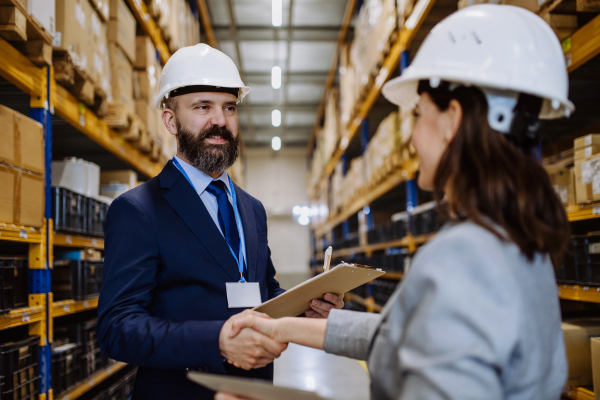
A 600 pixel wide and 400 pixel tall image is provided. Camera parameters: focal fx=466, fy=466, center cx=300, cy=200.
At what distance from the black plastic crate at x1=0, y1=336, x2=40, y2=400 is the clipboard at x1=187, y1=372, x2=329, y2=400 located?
1.56m

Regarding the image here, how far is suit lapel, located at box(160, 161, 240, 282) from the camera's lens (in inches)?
65.9

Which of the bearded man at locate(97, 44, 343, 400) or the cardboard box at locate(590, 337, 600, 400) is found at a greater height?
the bearded man at locate(97, 44, 343, 400)

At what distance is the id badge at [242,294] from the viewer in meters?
1.66

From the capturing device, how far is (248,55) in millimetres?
10539

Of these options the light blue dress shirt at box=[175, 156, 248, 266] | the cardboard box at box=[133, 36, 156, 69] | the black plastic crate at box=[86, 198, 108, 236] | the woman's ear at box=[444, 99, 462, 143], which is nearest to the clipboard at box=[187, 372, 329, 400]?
the woman's ear at box=[444, 99, 462, 143]

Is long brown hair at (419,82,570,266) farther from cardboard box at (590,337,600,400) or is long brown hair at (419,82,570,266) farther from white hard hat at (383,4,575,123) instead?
cardboard box at (590,337,600,400)

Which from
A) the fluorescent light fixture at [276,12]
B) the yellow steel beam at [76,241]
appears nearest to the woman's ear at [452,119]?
the yellow steel beam at [76,241]

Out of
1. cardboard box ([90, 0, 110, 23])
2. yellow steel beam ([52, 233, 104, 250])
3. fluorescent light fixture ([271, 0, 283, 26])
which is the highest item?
fluorescent light fixture ([271, 0, 283, 26])

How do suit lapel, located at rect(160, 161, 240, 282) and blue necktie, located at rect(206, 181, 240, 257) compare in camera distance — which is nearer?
suit lapel, located at rect(160, 161, 240, 282)

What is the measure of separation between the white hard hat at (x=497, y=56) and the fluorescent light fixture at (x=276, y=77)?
32.9 feet

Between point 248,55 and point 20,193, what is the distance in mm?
9012

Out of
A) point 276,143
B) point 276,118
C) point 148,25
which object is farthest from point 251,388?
point 276,143

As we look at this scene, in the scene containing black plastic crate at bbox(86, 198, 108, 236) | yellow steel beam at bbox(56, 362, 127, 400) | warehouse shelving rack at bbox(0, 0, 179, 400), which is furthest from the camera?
black plastic crate at bbox(86, 198, 108, 236)

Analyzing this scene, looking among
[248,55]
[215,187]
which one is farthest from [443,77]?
[248,55]
